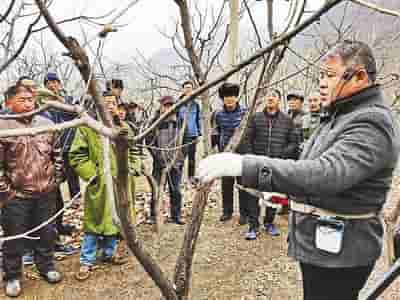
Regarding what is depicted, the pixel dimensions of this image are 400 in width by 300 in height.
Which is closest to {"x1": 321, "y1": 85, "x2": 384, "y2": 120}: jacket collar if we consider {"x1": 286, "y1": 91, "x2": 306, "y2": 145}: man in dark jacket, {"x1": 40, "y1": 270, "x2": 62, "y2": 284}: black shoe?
{"x1": 40, "y1": 270, "x2": 62, "y2": 284}: black shoe

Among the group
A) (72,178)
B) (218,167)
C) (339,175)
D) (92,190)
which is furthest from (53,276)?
(339,175)

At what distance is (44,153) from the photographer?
3051 millimetres

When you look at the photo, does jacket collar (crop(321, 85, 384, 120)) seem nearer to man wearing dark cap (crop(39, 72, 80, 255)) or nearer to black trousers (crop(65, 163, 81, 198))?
man wearing dark cap (crop(39, 72, 80, 255))

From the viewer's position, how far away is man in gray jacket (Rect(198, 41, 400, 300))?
1.17m

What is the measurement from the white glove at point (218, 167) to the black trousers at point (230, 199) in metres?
3.32

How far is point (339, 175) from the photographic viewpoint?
1188 millimetres

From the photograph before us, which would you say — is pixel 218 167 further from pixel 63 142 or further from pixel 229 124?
pixel 63 142

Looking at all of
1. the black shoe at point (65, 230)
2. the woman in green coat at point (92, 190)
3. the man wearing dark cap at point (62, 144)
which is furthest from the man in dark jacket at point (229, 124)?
the black shoe at point (65, 230)

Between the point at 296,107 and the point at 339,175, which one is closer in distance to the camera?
the point at 339,175

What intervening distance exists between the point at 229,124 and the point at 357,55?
310 centimetres

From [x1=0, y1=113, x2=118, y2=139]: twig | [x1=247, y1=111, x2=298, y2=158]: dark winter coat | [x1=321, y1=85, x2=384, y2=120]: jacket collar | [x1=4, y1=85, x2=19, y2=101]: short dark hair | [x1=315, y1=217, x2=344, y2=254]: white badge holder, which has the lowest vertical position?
[x1=315, y1=217, x2=344, y2=254]: white badge holder

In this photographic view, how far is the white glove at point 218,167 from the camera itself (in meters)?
1.13

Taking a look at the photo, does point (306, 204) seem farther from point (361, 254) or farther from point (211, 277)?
point (211, 277)

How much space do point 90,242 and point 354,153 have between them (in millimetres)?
2829
